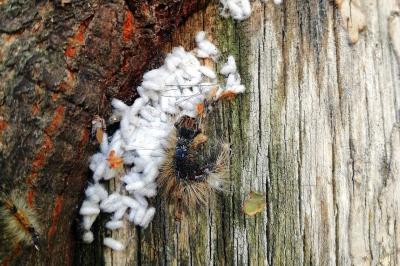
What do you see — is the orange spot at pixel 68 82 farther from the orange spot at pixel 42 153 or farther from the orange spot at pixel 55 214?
the orange spot at pixel 55 214

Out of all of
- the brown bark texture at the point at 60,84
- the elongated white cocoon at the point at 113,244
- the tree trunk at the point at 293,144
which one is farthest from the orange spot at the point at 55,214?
the elongated white cocoon at the point at 113,244

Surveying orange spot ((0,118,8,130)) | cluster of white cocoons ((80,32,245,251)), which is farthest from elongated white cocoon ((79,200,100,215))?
orange spot ((0,118,8,130))

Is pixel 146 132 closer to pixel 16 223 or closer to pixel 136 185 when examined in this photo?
pixel 136 185

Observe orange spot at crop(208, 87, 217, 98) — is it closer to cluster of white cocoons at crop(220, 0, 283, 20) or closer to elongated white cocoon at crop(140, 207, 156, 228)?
cluster of white cocoons at crop(220, 0, 283, 20)

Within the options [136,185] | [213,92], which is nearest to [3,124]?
[136,185]

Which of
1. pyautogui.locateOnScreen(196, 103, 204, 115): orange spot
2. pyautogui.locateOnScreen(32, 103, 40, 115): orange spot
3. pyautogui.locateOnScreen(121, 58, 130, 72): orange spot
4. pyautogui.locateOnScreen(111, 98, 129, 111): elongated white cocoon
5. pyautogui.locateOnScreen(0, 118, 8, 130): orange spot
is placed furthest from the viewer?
pyautogui.locateOnScreen(196, 103, 204, 115): orange spot
